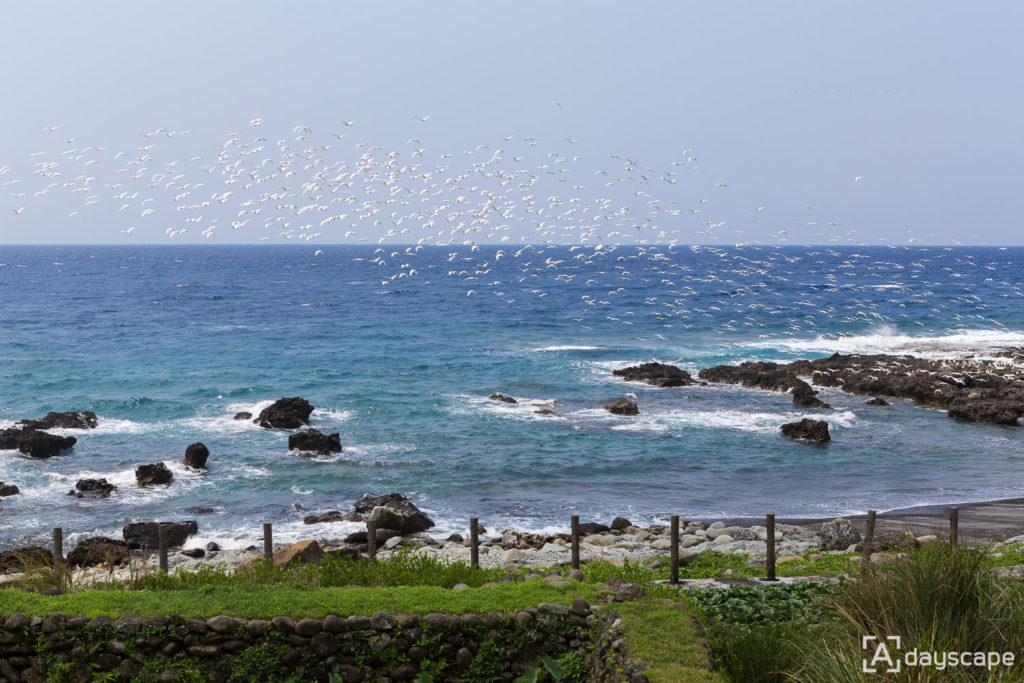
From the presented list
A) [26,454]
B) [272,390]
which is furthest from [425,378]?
[26,454]

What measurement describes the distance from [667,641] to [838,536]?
1084 cm

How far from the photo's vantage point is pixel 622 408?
131 ft

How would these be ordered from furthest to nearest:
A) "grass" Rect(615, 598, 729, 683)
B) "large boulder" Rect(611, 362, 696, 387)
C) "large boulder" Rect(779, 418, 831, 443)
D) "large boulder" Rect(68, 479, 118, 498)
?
"large boulder" Rect(611, 362, 696, 387)
"large boulder" Rect(779, 418, 831, 443)
"large boulder" Rect(68, 479, 118, 498)
"grass" Rect(615, 598, 729, 683)

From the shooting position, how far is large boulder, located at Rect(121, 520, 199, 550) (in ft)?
76.9

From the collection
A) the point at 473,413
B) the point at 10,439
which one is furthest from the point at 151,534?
the point at 473,413

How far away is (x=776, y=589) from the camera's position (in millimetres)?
14328

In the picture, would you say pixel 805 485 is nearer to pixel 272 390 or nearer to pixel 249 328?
pixel 272 390

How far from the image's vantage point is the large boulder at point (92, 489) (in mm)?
27672

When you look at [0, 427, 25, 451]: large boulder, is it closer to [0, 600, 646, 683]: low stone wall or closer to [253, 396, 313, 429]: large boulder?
[253, 396, 313, 429]: large boulder

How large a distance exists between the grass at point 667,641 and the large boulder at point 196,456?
2189 cm

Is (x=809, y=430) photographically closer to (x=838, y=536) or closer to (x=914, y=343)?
(x=838, y=536)

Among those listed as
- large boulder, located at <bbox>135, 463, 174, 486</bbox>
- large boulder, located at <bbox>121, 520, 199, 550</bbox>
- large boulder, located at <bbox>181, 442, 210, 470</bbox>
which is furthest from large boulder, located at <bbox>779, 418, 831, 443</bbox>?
large boulder, located at <bbox>135, 463, 174, 486</bbox>

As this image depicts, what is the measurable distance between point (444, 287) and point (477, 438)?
76.4m

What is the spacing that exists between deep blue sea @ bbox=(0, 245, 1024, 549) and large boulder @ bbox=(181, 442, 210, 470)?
0.69 meters
